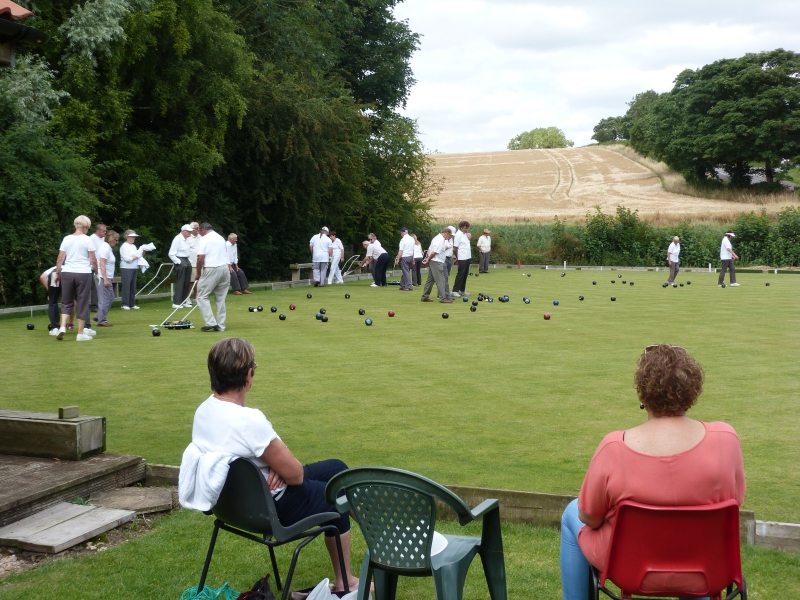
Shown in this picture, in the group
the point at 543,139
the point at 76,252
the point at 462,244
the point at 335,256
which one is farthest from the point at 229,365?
the point at 543,139

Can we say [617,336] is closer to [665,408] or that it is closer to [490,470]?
[490,470]

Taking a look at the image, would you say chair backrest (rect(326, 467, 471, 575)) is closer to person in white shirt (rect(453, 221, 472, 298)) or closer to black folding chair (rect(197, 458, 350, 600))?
black folding chair (rect(197, 458, 350, 600))

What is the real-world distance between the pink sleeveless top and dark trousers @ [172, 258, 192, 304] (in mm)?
18483

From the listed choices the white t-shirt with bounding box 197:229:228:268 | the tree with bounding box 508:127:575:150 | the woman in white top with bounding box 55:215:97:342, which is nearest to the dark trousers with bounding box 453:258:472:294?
the white t-shirt with bounding box 197:229:228:268

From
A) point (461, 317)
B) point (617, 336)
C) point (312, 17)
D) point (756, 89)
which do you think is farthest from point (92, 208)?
point (756, 89)

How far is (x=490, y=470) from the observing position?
661cm

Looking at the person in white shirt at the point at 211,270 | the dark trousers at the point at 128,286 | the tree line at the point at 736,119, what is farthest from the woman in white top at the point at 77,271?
the tree line at the point at 736,119

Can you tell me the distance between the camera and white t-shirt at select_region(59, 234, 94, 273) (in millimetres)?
13797

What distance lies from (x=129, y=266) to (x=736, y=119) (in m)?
62.7

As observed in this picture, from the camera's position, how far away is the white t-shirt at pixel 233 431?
4.05 meters

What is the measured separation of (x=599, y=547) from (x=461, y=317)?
15457 millimetres

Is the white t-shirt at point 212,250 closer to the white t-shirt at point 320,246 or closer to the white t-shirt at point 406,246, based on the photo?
the white t-shirt at point 406,246

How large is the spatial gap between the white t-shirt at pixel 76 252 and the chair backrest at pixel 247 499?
10.7m

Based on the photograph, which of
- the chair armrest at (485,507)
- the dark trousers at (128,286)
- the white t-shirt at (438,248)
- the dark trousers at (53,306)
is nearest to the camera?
the chair armrest at (485,507)
